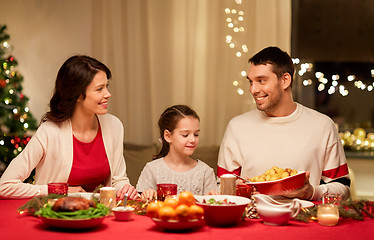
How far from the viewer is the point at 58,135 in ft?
9.38

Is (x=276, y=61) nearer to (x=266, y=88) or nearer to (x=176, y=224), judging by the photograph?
(x=266, y=88)

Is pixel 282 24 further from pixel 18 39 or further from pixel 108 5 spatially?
pixel 18 39

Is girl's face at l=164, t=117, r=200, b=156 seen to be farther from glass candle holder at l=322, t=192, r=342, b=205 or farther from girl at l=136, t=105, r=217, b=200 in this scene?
glass candle holder at l=322, t=192, r=342, b=205

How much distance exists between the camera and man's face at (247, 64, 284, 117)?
303 cm

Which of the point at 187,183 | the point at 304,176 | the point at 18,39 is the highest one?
the point at 18,39

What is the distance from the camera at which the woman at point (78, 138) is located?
2.84 meters

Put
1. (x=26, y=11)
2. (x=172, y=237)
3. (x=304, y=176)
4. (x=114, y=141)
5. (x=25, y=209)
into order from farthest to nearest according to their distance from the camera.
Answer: (x=26, y=11), (x=114, y=141), (x=304, y=176), (x=25, y=209), (x=172, y=237)

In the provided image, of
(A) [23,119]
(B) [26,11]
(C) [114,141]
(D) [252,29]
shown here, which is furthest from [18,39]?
(C) [114,141]

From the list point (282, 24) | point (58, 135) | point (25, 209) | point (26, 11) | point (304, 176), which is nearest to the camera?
point (25, 209)

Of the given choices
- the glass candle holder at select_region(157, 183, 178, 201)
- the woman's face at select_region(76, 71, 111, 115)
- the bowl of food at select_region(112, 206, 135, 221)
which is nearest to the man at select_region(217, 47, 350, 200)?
the woman's face at select_region(76, 71, 111, 115)

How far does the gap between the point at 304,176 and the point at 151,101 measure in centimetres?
292

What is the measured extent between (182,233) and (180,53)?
3.38 m

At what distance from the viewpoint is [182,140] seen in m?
3.04

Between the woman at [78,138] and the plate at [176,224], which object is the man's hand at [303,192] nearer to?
the plate at [176,224]
